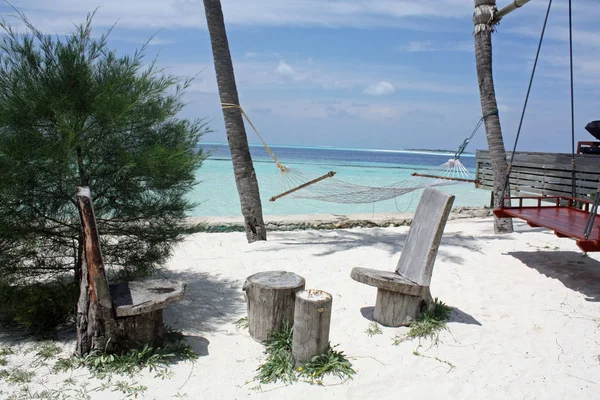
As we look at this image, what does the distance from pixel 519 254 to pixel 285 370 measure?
11.7 feet

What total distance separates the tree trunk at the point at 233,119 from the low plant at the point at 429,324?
3.20 metres

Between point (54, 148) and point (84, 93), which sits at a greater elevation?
point (84, 93)

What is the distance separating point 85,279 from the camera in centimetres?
310

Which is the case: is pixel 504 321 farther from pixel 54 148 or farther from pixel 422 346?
pixel 54 148

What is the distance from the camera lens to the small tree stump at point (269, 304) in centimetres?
338

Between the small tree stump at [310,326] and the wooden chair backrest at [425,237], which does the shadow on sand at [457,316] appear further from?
the small tree stump at [310,326]

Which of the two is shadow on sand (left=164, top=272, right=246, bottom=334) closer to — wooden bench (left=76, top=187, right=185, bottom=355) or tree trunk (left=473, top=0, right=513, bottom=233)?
wooden bench (left=76, top=187, right=185, bottom=355)

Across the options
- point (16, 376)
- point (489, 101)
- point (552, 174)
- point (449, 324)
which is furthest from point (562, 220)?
point (16, 376)

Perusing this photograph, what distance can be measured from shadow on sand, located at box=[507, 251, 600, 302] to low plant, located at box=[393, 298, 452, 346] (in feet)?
4.47

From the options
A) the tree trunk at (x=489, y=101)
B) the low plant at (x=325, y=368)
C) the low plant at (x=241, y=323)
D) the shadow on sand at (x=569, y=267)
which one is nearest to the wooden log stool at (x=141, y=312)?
the low plant at (x=241, y=323)

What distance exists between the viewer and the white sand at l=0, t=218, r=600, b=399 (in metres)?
2.82

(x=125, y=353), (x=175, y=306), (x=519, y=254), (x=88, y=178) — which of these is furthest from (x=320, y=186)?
(x=125, y=353)

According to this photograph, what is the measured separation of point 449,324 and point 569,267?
2.07 m

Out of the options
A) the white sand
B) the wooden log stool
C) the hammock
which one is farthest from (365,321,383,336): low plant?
the hammock
